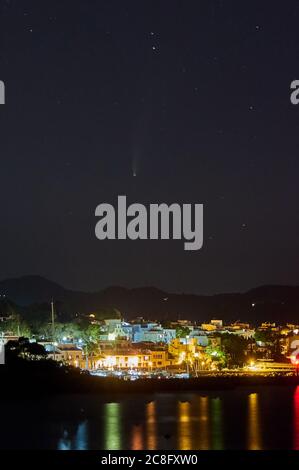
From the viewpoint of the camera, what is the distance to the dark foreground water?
60.3ft

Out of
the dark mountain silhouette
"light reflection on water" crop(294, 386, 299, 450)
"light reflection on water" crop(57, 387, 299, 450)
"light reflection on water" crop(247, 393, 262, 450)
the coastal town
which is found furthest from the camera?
the dark mountain silhouette

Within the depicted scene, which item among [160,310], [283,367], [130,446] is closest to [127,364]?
[283,367]

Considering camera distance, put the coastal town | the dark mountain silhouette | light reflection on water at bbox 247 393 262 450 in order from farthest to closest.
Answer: the dark mountain silhouette < the coastal town < light reflection on water at bbox 247 393 262 450

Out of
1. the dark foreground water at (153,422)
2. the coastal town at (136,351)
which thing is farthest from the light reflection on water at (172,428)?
the coastal town at (136,351)

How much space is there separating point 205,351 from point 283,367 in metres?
Answer: 3.85

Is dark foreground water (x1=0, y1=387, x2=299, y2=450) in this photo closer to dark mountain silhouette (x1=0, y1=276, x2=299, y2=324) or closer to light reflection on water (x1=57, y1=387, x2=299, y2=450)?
light reflection on water (x1=57, y1=387, x2=299, y2=450)

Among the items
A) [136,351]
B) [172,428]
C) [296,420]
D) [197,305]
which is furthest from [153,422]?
[197,305]

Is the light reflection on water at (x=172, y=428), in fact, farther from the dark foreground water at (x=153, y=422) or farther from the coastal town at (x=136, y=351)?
the coastal town at (x=136, y=351)

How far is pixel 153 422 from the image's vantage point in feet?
70.4

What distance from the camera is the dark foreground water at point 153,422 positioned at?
18.4 meters

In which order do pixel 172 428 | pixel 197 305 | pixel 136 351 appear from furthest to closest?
pixel 197 305 < pixel 136 351 < pixel 172 428

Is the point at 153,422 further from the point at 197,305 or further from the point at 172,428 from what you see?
the point at 197,305

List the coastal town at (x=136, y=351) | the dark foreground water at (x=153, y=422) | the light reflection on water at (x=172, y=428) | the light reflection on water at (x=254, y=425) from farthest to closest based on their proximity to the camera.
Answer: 1. the coastal town at (x=136, y=351)
2. the light reflection on water at (x=254, y=425)
3. the dark foreground water at (x=153, y=422)
4. the light reflection on water at (x=172, y=428)

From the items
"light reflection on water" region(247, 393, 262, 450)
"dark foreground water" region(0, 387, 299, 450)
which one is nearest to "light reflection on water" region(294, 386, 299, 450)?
"dark foreground water" region(0, 387, 299, 450)
